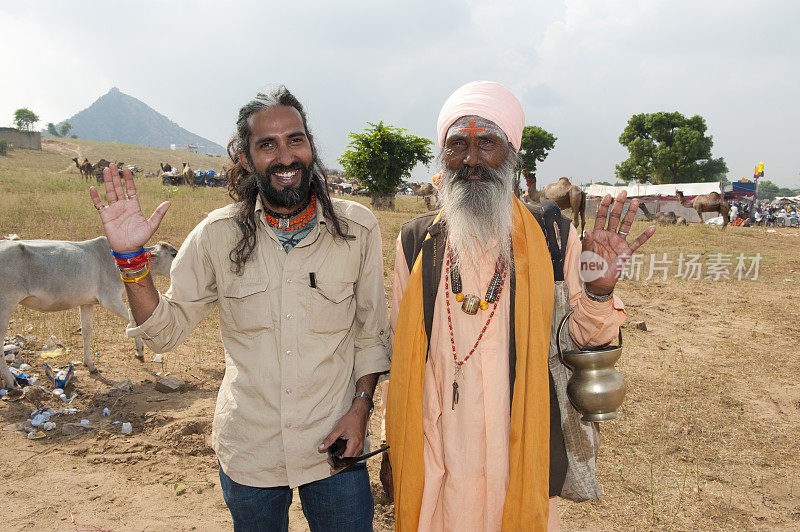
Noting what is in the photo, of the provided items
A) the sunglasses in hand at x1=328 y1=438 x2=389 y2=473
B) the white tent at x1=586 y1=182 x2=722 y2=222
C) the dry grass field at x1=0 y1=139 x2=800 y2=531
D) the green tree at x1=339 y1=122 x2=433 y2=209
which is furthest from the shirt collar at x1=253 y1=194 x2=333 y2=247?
the white tent at x1=586 y1=182 x2=722 y2=222

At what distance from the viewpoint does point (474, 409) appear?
2.04 meters

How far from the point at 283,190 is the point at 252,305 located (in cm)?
47

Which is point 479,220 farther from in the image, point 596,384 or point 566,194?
point 566,194

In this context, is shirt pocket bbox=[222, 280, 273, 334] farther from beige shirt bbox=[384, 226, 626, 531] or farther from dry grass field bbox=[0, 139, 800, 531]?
dry grass field bbox=[0, 139, 800, 531]

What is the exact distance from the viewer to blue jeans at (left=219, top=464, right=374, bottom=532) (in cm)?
192

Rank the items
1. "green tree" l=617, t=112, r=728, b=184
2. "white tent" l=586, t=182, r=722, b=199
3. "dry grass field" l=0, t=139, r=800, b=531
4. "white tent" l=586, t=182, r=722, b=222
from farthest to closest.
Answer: "green tree" l=617, t=112, r=728, b=184
"white tent" l=586, t=182, r=722, b=199
"white tent" l=586, t=182, r=722, b=222
"dry grass field" l=0, t=139, r=800, b=531

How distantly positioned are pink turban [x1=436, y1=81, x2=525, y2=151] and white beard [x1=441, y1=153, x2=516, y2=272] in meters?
0.23

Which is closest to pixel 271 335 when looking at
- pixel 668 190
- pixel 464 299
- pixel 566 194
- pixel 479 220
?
pixel 464 299

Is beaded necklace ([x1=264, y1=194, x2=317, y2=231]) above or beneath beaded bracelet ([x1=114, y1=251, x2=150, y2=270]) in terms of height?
above

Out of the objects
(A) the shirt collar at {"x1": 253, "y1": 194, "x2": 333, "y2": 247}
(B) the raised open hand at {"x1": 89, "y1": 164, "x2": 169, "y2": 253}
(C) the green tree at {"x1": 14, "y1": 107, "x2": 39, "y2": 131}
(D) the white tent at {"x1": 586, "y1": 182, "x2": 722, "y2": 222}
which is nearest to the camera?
(B) the raised open hand at {"x1": 89, "y1": 164, "x2": 169, "y2": 253}

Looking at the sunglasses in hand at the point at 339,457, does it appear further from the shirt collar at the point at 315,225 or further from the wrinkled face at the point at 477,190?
the wrinkled face at the point at 477,190

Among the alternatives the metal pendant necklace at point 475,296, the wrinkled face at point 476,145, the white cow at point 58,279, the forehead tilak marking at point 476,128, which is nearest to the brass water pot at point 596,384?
the metal pendant necklace at point 475,296

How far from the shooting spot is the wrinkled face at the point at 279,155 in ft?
6.56

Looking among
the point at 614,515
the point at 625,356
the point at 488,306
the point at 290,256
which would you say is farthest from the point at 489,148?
the point at 625,356
